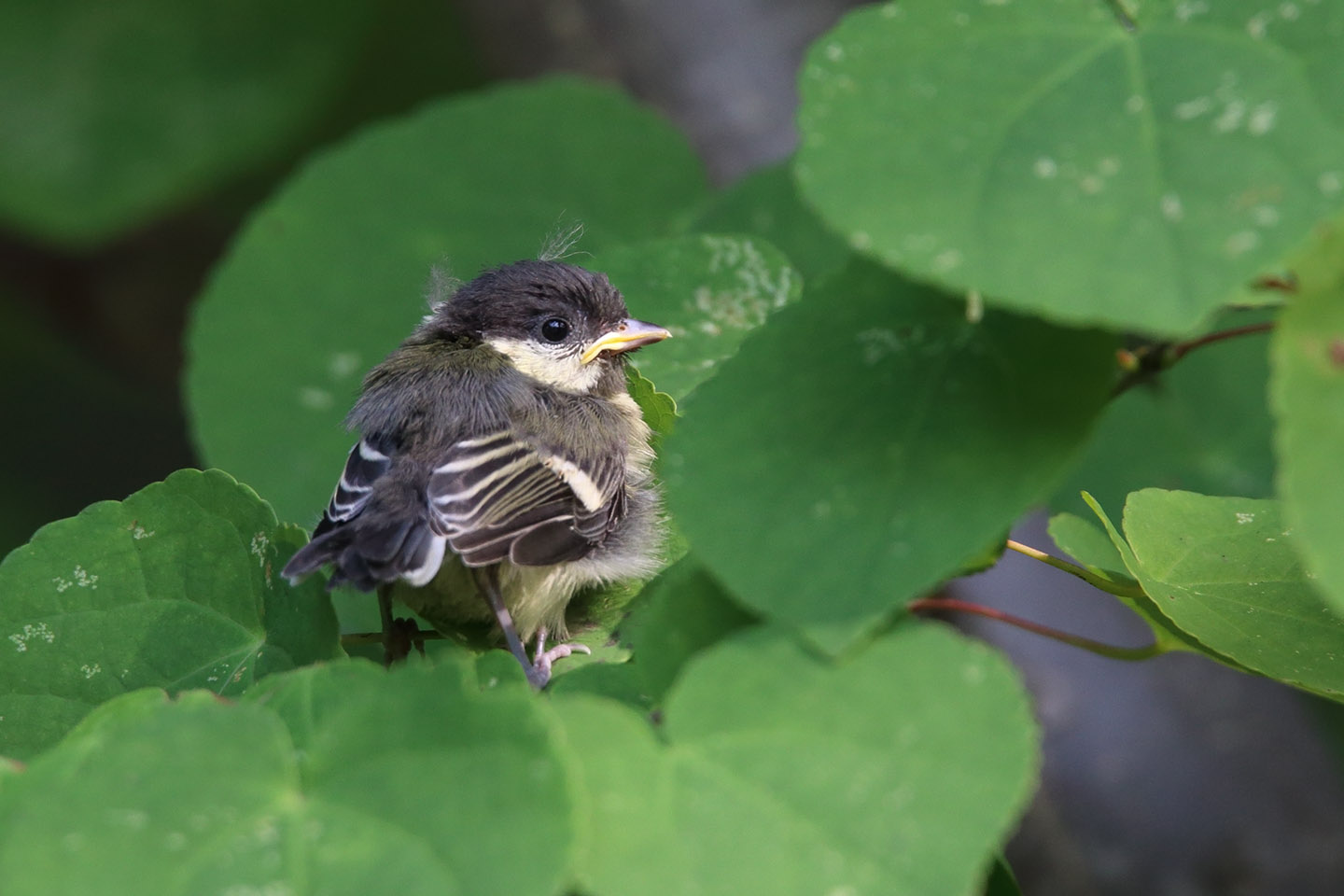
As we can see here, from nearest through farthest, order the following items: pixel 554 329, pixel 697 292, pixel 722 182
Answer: pixel 697 292 → pixel 554 329 → pixel 722 182

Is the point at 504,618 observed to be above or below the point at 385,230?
above

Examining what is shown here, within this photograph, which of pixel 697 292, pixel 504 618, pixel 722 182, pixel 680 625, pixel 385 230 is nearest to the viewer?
pixel 680 625

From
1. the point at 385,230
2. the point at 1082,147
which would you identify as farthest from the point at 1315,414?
the point at 385,230

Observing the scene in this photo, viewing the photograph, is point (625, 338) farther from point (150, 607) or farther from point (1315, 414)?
point (1315, 414)

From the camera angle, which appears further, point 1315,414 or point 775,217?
point 775,217

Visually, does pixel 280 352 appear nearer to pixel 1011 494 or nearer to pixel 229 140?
pixel 229 140

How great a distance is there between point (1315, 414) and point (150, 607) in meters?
1.10

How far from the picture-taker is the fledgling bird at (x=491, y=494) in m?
1.51

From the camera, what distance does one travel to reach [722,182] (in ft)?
10.6

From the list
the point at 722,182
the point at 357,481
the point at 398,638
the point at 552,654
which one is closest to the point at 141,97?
the point at 722,182

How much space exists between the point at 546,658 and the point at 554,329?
2.91 feet

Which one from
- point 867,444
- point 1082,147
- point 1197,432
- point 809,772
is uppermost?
point 1082,147

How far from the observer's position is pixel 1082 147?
0.92 m

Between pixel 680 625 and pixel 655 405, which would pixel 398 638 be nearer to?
pixel 655 405
